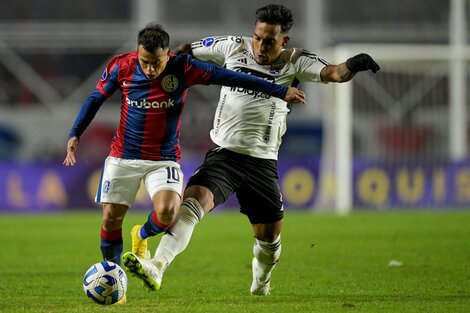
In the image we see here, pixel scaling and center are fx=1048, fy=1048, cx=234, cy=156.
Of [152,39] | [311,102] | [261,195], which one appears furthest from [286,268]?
[311,102]

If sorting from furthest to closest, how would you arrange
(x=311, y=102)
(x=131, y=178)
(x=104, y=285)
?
(x=311, y=102) < (x=131, y=178) < (x=104, y=285)

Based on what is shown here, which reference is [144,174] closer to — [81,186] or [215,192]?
[215,192]

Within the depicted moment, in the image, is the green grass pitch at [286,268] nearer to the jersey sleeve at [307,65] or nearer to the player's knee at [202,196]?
the player's knee at [202,196]

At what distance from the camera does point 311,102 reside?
2802 cm

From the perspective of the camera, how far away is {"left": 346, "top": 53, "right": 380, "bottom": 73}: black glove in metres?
7.47

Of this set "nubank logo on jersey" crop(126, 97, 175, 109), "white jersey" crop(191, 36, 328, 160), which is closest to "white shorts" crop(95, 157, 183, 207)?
"nubank logo on jersey" crop(126, 97, 175, 109)

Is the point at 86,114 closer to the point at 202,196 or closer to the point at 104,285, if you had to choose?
the point at 202,196

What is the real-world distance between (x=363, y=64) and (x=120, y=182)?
1.98m

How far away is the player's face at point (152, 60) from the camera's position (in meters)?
7.49

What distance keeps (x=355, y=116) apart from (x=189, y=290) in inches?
516

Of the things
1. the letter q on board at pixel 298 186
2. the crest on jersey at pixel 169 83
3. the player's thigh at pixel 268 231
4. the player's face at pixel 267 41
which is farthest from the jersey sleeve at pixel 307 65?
the letter q on board at pixel 298 186

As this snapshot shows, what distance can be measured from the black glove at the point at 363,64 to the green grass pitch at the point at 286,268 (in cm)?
170

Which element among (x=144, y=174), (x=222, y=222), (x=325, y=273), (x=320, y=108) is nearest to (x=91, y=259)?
(x=325, y=273)

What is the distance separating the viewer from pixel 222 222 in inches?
715
